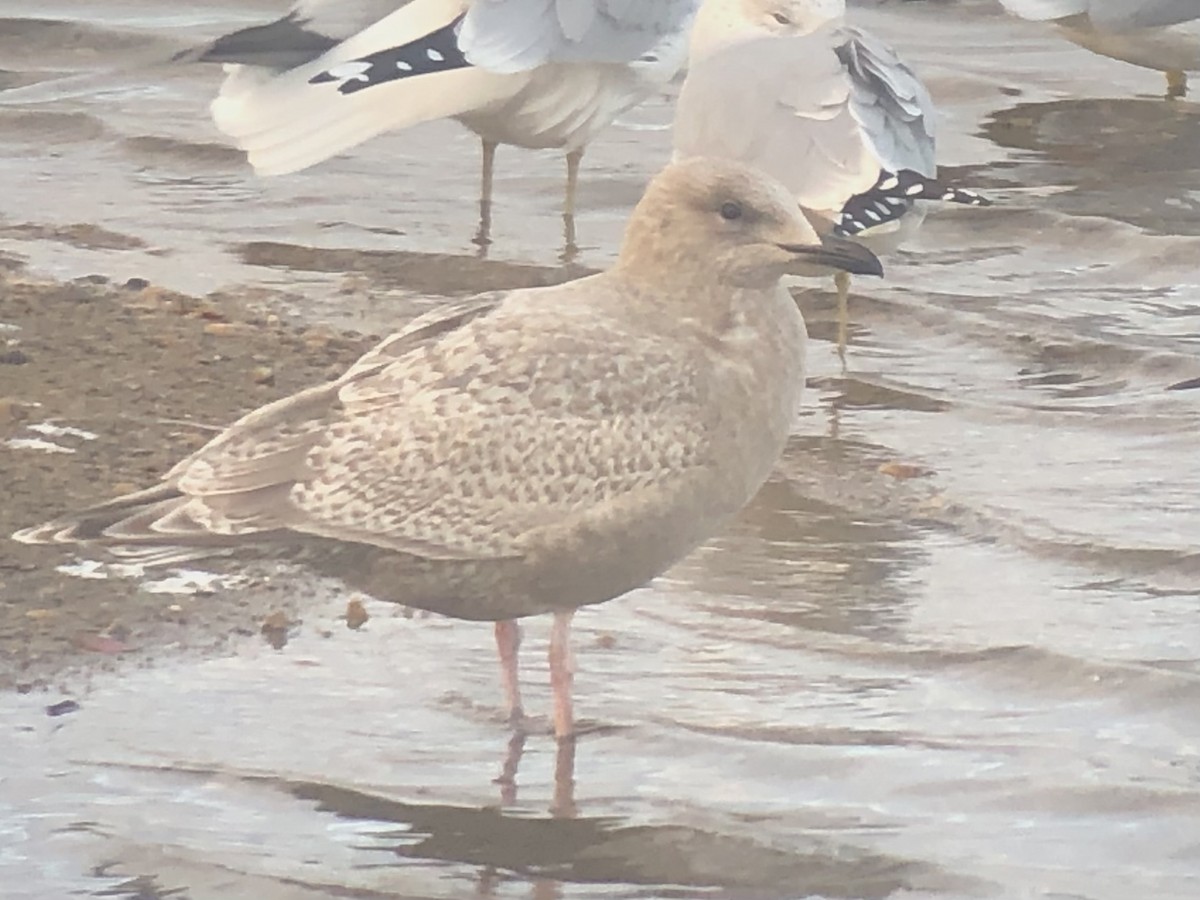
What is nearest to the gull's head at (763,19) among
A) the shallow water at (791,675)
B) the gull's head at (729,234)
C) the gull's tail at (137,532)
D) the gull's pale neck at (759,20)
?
the gull's pale neck at (759,20)

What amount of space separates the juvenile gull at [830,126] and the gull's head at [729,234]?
1936 millimetres

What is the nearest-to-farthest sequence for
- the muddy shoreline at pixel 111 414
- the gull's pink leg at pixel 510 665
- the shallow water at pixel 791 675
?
the shallow water at pixel 791 675 < the gull's pink leg at pixel 510 665 < the muddy shoreline at pixel 111 414

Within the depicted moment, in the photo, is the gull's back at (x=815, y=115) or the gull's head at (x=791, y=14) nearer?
the gull's back at (x=815, y=115)

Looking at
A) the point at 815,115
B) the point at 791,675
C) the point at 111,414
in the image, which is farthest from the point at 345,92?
the point at 791,675

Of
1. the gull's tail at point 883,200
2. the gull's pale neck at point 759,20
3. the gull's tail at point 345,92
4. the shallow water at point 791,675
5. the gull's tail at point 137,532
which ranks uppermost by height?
the gull's pale neck at point 759,20

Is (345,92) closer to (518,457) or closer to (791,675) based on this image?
(791,675)

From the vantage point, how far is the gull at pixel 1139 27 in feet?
34.1

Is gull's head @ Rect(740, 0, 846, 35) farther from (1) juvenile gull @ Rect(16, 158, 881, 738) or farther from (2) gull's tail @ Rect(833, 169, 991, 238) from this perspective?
(1) juvenile gull @ Rect(16, 158, 881, 738)

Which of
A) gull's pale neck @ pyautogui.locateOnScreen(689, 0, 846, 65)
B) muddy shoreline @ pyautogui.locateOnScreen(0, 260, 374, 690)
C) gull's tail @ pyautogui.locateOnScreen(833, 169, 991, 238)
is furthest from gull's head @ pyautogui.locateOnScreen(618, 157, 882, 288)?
gull's pale neck @ pyautogui.locateOnScreen(689, 0, 846, 65)

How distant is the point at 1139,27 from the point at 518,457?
6949mm

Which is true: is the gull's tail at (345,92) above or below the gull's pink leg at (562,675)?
above

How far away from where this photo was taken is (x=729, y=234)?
4.25 m

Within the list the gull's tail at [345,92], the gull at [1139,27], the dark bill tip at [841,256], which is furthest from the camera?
the gull at [1139,27]

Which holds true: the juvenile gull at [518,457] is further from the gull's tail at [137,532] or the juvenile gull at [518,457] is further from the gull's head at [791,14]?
the gull's head at [791,14]
